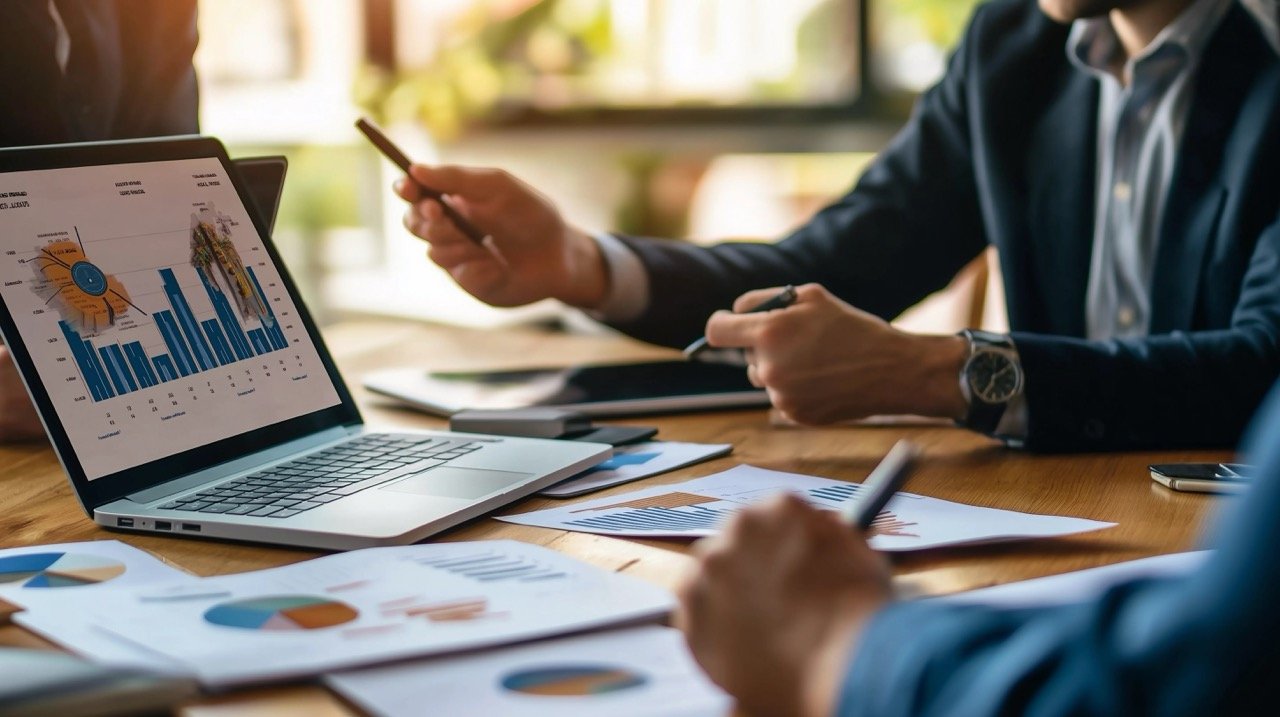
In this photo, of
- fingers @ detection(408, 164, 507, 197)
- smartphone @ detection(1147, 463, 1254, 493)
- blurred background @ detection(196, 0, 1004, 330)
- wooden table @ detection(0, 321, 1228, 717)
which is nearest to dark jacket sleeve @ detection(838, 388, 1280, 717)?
wooden table @ detection(0, 321, 1228, 717)

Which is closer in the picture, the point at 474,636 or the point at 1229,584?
the point at 1229,584

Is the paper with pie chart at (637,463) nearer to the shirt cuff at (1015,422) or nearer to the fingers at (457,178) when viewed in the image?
the shirt cuff at (1015,422)

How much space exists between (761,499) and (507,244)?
1.87ft

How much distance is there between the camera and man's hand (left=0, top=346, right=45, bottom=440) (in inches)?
45.0

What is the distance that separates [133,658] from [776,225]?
3380 mm

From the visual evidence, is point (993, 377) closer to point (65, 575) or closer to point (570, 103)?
point (65, 575)

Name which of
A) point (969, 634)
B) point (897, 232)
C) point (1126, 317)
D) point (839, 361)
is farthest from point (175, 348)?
point (1126, 317)

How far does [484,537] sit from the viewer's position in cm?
80

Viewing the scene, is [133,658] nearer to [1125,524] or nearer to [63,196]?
[63,196]

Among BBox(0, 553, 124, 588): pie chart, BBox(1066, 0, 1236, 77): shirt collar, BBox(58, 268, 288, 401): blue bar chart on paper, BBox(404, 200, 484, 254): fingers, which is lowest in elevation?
BBox(0, 553, 124, 588): pie chart

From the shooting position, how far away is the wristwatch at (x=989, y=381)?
3.57 feet

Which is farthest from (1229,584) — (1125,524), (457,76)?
(457,76)

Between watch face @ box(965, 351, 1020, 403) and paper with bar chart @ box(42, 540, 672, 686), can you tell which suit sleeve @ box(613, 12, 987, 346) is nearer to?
watch face @ box(965, 351, 1020, 403)

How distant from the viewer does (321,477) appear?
0.91 meters
